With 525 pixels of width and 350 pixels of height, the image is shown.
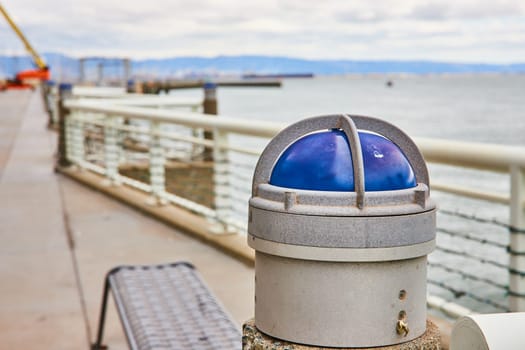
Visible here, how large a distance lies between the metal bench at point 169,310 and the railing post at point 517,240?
1.38 m

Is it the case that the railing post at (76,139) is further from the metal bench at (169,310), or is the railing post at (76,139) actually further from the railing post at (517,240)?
the railing post at (517,240)

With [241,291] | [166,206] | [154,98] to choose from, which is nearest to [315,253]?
[241,291]

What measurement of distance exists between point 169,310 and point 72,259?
127 inches

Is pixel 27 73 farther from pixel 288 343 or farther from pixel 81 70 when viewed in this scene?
pixel 288 343

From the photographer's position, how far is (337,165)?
66.4 inches

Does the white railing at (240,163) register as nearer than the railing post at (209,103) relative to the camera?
Yes

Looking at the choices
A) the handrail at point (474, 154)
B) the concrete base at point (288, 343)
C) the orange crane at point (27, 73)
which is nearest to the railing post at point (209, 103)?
the handrail at point (474, 154)

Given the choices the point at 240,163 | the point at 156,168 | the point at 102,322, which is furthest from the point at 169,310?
the point at 156,168

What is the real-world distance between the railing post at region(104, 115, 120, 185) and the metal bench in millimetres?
6222

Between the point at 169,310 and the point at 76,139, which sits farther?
the point at 76,139

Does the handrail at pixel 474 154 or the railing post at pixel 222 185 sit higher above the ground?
the handrail at pixel 474 154

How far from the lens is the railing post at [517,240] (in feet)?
11.8

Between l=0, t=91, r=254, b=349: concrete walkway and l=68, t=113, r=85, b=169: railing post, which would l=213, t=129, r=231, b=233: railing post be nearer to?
l=0, t=91, r=254, b=349: concrete walkway

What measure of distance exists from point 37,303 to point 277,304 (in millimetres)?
3682
